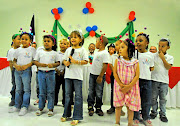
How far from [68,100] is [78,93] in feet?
0.58

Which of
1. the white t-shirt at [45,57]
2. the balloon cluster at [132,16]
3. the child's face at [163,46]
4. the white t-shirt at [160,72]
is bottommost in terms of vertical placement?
the white t-shirt at [160,72]

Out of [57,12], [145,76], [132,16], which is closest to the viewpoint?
[145,76]

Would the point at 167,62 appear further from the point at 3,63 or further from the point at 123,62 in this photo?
the point at 3,63

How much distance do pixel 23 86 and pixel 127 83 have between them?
1705mm

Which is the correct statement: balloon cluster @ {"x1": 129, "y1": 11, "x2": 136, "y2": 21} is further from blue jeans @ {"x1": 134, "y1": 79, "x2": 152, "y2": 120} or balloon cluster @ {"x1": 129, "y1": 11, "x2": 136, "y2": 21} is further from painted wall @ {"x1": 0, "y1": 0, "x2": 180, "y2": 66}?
blue jeans @ {"x1": 134, "y1": 79, "x2": 152, "y2": 120}

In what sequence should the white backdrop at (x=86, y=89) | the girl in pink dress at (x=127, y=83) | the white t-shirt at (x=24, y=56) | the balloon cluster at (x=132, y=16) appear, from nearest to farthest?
the girl in pink dress at (x=127, y=83) → the white t-shirt at (x=24, y=56) → the white backdrop at (x=86, y=89) → the balloon cluster at (x=132, y=16)

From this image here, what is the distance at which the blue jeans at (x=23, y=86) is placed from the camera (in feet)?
7.47

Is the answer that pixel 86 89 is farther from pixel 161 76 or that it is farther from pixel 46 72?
pixel 161 76

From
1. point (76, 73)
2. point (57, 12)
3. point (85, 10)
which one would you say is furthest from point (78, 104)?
point (57, 12)

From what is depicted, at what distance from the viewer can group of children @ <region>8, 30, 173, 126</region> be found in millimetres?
1727

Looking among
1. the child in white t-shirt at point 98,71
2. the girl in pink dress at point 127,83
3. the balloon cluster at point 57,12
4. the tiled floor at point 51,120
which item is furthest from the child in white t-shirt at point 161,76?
the balloon cluster at point 57,12

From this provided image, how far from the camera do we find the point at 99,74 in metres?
2.29

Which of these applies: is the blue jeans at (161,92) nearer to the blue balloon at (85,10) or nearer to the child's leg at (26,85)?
the child's leg at (26,85)

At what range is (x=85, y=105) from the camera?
2.91 meters
